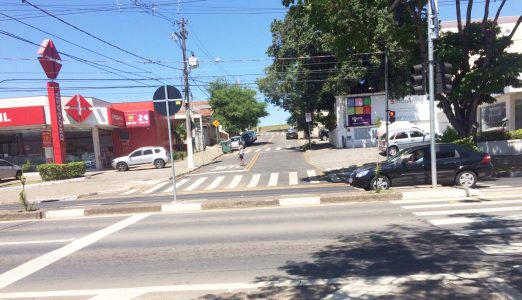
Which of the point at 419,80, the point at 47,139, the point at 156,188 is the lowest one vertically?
the point at 156,188

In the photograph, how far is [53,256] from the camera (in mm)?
7527

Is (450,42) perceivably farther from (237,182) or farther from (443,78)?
(237,182)

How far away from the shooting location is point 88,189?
2212 centimetres

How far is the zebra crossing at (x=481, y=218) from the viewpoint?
6.59 meters

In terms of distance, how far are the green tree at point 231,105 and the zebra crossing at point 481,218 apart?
49.3m

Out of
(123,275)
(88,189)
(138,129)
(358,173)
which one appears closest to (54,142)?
(88,189)

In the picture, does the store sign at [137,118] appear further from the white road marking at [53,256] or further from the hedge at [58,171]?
the white road marking at [53,256]

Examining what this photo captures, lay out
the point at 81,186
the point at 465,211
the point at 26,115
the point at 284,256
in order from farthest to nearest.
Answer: the point at 26,115 → the point at 81,186 → the point at 465,211 → the point at 284,256

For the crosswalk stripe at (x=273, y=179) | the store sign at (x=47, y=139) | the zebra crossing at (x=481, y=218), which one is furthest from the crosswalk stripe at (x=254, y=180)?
the store sign at (x=47, y=139)

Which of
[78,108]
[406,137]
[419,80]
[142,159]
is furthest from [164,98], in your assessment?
[406,137]

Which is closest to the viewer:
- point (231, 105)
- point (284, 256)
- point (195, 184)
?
point (284, 256)

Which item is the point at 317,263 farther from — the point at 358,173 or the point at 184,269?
the point at 358,173

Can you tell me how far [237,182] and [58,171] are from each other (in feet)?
41.6

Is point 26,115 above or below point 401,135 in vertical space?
above
